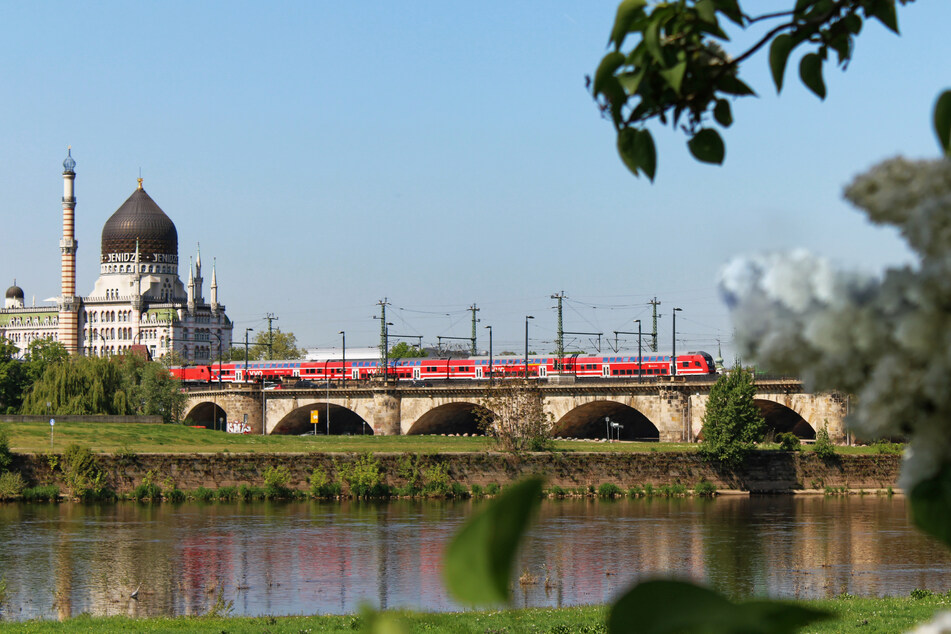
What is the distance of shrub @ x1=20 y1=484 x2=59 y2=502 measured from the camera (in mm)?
42844

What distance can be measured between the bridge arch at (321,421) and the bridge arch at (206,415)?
262 inches

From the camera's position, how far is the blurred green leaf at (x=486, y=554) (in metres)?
1.43

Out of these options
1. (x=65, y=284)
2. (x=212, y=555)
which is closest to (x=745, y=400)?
(x=212, y=555)

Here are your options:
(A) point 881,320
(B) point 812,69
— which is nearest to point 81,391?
(B) point 812,69

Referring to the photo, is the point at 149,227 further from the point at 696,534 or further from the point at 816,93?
the point at 816,93

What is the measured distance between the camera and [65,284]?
386ft

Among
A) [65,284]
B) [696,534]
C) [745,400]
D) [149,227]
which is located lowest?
[696,534]

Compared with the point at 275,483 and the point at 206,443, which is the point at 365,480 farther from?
the point at 206,443

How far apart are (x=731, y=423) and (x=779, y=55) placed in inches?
1810

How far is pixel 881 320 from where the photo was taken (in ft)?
4.84

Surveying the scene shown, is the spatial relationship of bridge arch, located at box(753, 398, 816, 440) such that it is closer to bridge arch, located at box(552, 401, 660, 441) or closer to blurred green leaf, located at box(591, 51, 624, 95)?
bridge arch, located at box(552, 401, 660, 441)

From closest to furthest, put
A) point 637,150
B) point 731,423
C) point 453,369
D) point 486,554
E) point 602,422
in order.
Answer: point 486,554 < point 637,150 < point 731,423 < point 602,422 < point 453,369

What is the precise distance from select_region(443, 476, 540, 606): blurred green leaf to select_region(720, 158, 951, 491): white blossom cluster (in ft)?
1.37

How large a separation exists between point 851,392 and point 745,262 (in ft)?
0.76
